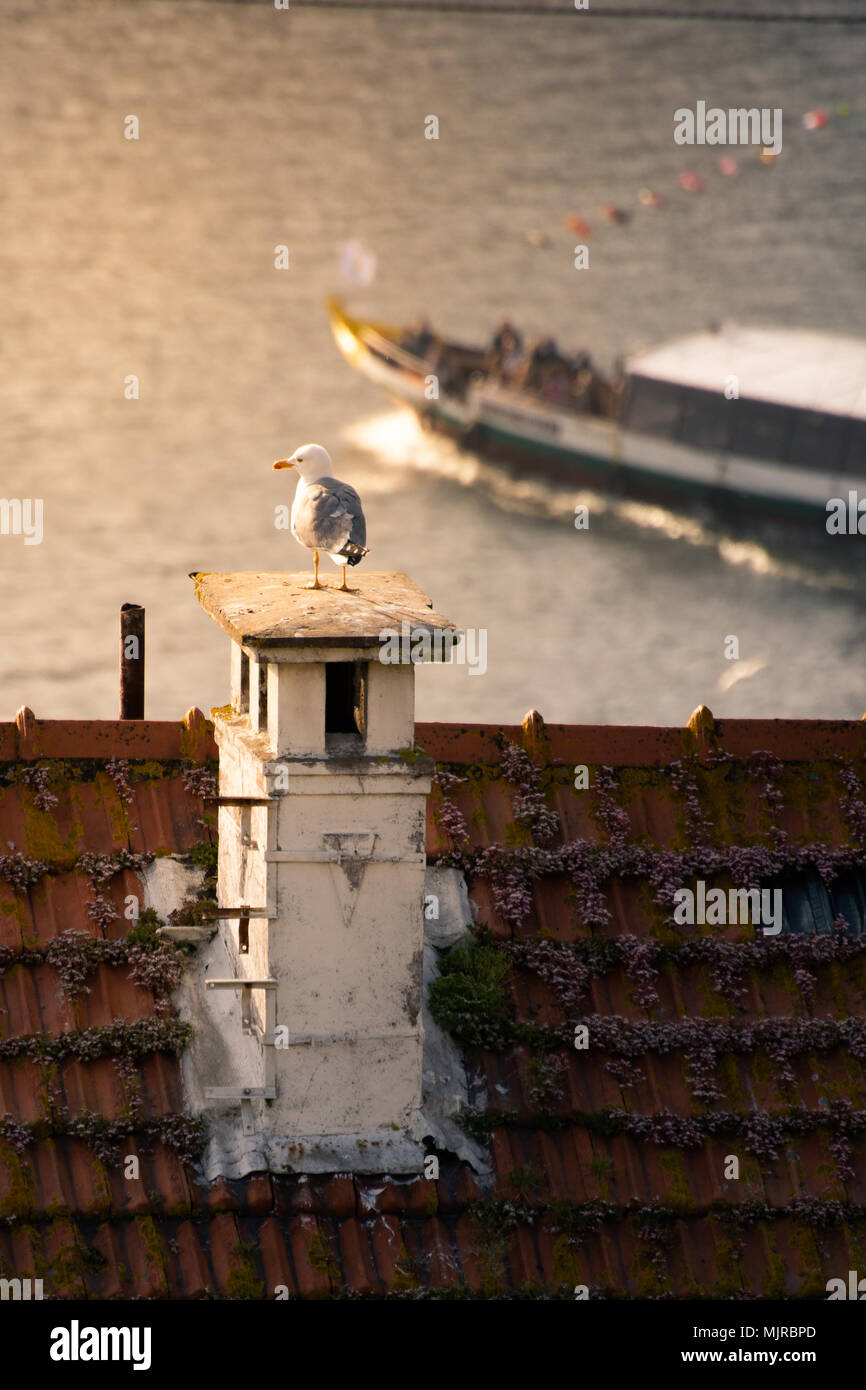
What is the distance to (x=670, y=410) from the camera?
142375mm

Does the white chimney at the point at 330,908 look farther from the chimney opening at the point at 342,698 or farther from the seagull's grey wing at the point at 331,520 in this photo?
the seagull's grey wing at the point at 331,520

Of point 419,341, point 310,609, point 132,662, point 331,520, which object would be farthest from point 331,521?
point 419,341

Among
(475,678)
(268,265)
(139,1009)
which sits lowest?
(139,1009)

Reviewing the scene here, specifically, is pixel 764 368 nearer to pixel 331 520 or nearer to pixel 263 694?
pixel 331 520

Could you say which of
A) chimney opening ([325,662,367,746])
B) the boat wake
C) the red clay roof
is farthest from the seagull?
the boat wake

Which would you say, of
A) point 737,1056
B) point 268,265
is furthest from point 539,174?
point 737,1056

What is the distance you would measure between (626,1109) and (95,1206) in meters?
5.07

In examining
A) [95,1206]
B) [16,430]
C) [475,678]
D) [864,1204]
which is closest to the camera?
[95,1206]

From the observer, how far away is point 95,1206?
1719 centimetres

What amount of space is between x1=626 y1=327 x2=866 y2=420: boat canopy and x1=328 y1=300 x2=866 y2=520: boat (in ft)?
0.34

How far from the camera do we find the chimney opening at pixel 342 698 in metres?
17.6

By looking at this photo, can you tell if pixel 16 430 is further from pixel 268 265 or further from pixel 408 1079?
pixel 408 1079

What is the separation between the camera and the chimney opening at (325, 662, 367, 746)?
1762 cm

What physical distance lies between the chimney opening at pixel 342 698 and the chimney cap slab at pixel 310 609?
18.4 inches
